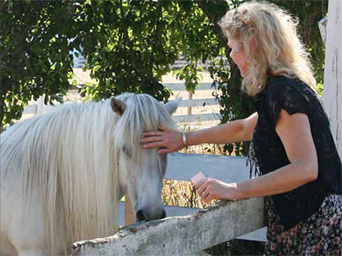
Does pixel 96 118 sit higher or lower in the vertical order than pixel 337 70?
lower

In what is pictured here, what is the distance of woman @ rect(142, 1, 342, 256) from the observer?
6.38 feet

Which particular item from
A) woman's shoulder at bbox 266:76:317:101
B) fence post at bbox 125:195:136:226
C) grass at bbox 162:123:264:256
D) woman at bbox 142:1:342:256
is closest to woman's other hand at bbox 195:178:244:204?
woman at bbox 142:1:342:256

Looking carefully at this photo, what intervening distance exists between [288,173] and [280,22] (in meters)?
0.57

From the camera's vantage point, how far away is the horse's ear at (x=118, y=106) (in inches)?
105

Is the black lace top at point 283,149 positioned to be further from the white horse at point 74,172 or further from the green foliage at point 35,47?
the green foliage at point 35,47

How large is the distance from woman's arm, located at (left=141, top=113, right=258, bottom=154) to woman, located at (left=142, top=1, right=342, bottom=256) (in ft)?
1.63

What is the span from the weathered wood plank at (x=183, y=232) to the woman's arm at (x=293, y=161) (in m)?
0.16

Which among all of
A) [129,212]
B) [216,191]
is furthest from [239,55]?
[129,212]

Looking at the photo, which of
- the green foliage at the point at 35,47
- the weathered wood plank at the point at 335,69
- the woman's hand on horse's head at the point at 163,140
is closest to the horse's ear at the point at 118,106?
the woman's hand on horse's head at the point at 163,140

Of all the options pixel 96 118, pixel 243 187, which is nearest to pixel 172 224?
pixel 243 187

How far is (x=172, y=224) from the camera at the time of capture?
6.05ft

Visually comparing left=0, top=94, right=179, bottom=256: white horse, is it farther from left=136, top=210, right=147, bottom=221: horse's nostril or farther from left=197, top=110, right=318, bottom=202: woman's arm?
left=197, top=110, right=318, bottom=202: woman's arm

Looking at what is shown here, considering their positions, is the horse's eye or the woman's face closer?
the woman's face

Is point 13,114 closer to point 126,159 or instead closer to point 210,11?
point 210,11
